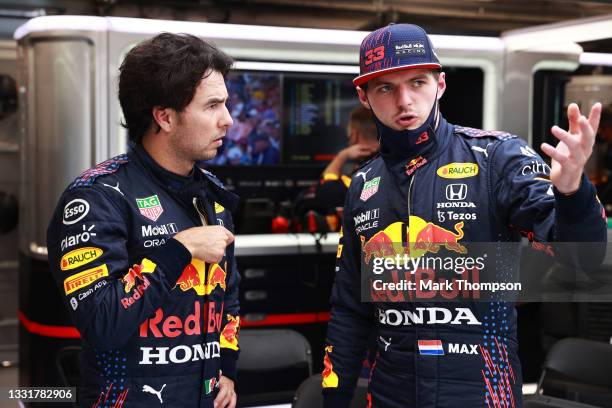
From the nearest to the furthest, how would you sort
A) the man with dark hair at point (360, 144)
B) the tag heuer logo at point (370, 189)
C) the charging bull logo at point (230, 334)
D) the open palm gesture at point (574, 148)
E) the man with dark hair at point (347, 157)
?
1. the open palm gesture at point (574, 148)
2. the tag heuer logo at point (370, 189)
3. the charging bull logo at point (230, 334)
4. the man with dark hair at point (347, 157)
5. the man with dark hair at point (360, 144)

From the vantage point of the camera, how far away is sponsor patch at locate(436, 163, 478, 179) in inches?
63.9


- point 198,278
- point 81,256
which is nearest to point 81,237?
point 81,256

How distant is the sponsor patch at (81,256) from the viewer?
1.47 meters

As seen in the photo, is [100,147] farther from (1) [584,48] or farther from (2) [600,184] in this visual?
(2) [600,184]

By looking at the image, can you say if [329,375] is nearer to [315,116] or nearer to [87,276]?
[87,276]

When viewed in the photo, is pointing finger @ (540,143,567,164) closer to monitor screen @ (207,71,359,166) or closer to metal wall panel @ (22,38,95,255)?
metal wall panel @ (22,38,95,255)

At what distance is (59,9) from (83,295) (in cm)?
496

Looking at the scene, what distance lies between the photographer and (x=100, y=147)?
11.1 feet

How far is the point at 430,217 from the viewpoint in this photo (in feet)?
5.29

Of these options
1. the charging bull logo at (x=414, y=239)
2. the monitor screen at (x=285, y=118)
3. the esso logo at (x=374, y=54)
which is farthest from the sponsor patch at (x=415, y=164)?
the monitor screen at (x=285, y=118)

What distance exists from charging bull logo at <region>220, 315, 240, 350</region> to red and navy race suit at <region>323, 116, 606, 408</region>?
260 millimetres

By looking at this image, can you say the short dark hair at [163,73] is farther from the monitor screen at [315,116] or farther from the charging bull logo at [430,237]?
the monitor screen at [315,116]

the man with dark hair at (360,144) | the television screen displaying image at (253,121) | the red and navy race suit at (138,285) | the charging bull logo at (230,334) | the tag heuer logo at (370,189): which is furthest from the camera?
the television screen displaying image at (253,121)

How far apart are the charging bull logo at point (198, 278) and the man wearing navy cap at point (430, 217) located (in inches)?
12.9
